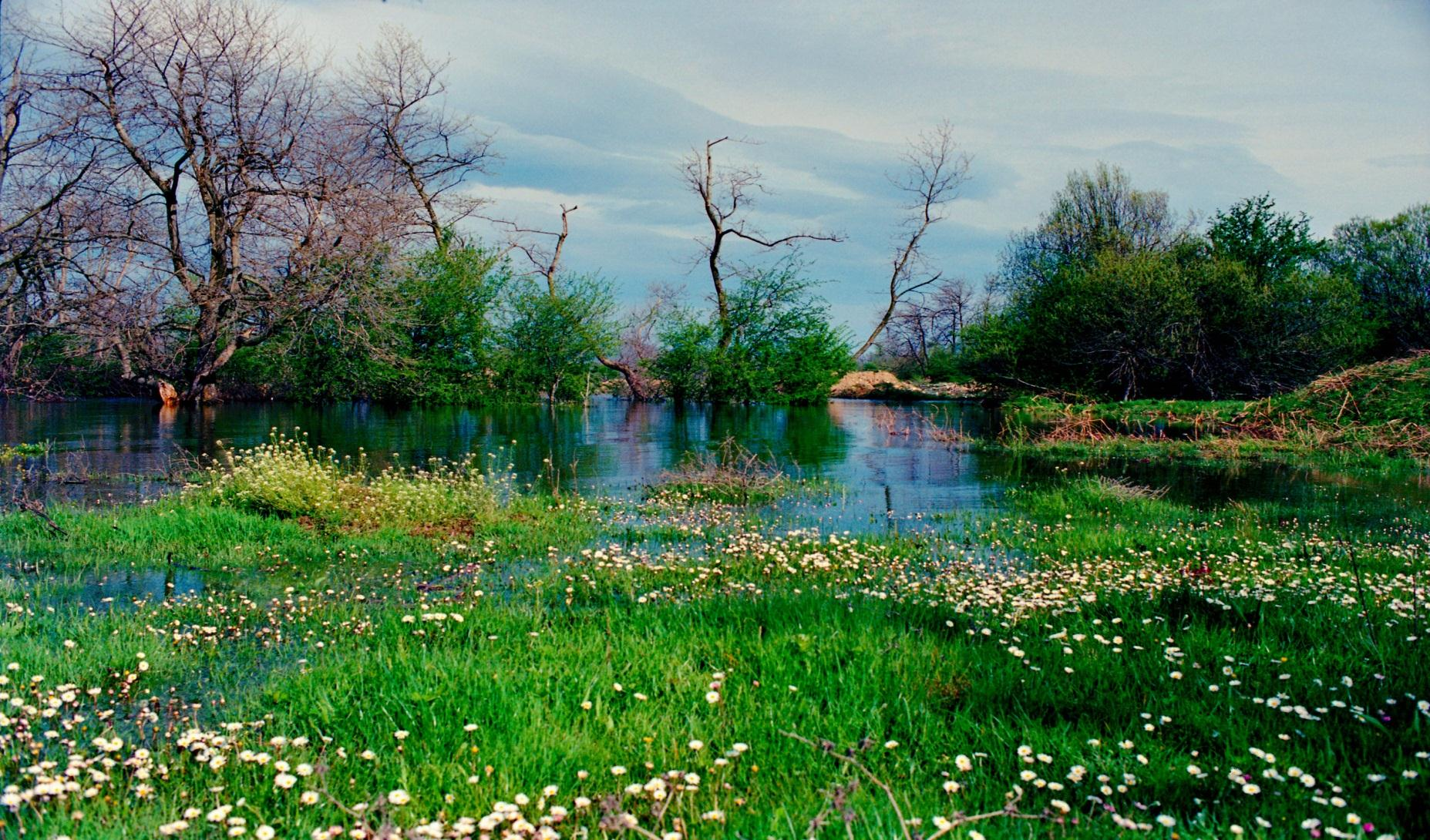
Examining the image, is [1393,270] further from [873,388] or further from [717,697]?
[717,697]

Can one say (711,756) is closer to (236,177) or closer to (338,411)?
(236,177)

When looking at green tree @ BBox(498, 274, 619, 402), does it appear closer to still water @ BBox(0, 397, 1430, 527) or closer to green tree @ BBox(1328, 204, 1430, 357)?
still water @ BBox(0, 397, 1430, 527)

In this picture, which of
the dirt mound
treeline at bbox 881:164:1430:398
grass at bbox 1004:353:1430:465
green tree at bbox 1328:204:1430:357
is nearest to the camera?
grass at bbox 1004:353:1430:465

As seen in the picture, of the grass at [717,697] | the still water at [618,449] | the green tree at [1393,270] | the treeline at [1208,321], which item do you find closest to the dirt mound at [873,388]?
the treeline at [1208,321]

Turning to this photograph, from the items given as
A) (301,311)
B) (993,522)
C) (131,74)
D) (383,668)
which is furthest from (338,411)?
(383,668)

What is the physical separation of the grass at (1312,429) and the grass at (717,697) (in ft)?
47.9

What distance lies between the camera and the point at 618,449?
23.3 m

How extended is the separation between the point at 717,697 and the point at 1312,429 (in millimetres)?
24909

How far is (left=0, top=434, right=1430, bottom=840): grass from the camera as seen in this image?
3527 mm

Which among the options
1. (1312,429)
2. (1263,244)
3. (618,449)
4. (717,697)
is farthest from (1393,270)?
(717,697)

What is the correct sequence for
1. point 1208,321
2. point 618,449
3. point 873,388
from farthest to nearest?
point 873,388 → point 1208,321 → point 618,449

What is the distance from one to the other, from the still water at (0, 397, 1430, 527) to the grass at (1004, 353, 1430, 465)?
7.66ft

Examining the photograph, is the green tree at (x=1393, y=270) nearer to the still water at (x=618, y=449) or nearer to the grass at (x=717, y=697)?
the still water at (x=618, y=449)

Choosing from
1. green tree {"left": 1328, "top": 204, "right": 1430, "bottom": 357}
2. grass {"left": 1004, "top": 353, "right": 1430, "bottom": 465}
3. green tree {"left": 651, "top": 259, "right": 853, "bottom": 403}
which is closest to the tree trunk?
green tree {"left": 651, "top": 259, "right": 853, "bottom": 403}
